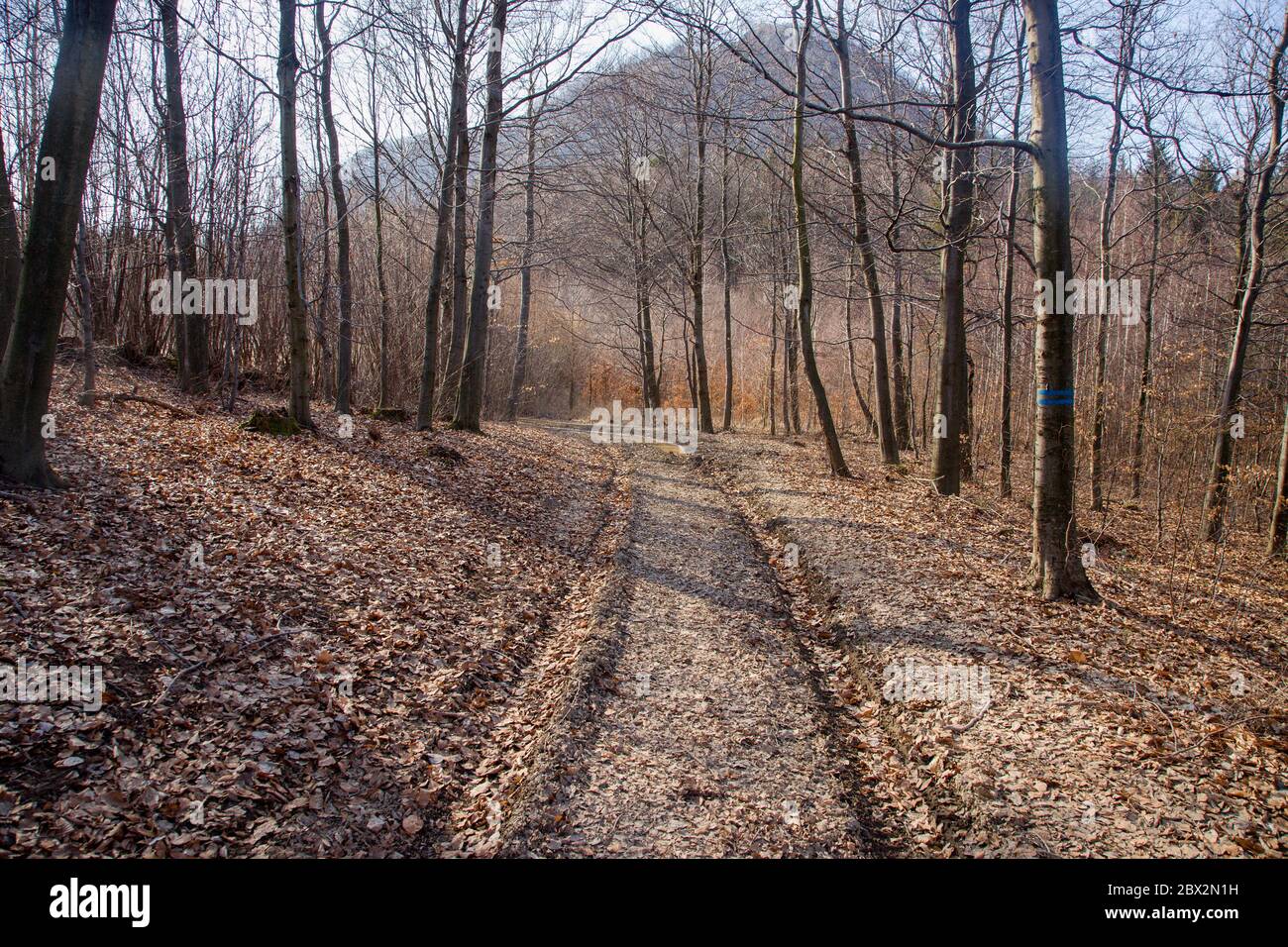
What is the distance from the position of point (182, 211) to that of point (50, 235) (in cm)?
729

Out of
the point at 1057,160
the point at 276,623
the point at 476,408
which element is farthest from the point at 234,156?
the point at 1057,160

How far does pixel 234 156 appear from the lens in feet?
40.0

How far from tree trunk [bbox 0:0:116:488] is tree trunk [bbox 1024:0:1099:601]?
27.2ft

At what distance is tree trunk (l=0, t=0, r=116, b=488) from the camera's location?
581 centimetres

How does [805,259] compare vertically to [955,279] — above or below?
above

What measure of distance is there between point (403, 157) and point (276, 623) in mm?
11385

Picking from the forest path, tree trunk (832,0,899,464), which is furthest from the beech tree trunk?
the forest path

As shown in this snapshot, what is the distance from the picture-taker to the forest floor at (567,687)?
3.50m

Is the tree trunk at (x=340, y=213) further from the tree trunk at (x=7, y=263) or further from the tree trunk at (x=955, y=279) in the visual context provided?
the tree trunk at (x=955, y=279)

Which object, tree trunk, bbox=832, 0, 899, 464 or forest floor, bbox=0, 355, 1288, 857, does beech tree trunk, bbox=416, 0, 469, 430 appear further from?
tree trunk, bbox=832, 0, 899, 464

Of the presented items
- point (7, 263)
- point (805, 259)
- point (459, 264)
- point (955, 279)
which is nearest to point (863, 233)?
point (805, 259)

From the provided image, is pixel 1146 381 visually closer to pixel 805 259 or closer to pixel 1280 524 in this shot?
pixel 1280 524

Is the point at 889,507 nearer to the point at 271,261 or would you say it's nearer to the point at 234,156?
the point at 234,156

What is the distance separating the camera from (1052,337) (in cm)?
646
